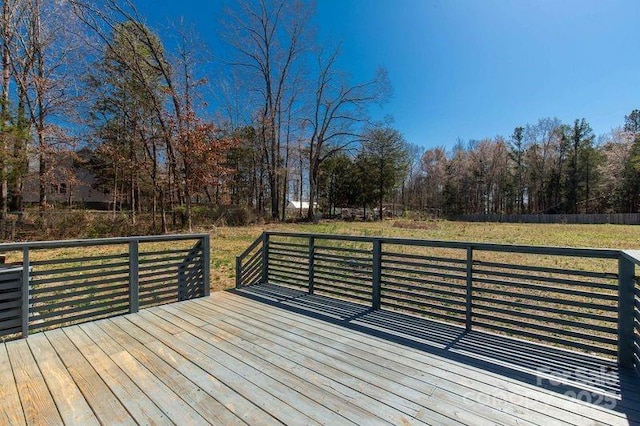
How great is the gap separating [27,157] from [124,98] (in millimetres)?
4804

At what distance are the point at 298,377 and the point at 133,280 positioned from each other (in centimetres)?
252

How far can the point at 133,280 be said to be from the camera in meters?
3.64

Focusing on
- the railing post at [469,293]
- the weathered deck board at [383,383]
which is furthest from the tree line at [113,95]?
the railing post at [469,293]

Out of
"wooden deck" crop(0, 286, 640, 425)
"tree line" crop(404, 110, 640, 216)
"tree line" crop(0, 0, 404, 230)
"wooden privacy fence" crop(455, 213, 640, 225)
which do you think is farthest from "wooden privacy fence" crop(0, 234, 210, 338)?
"wooden privacy fence" crop(455, 213, 640, 225)

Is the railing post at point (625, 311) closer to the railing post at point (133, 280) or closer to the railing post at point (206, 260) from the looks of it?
the railing post at point (206, 260)

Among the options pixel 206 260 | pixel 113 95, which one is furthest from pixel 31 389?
pixel 113 95

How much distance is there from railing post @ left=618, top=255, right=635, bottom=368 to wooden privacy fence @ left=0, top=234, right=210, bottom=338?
424 centimetres

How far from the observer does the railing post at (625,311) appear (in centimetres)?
229

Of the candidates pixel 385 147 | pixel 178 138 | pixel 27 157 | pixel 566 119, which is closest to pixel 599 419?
pixel 178 138

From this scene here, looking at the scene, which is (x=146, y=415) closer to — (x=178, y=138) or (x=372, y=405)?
(x=372, y=405)

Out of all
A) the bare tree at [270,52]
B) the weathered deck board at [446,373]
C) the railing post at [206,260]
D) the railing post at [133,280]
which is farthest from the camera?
the bare tree at [270,52]

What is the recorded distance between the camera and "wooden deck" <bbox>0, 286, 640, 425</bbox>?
180 centimetres

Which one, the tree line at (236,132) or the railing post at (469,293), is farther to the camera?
A: the tree line at (236,132)

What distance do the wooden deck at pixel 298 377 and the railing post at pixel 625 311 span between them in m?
0.16
